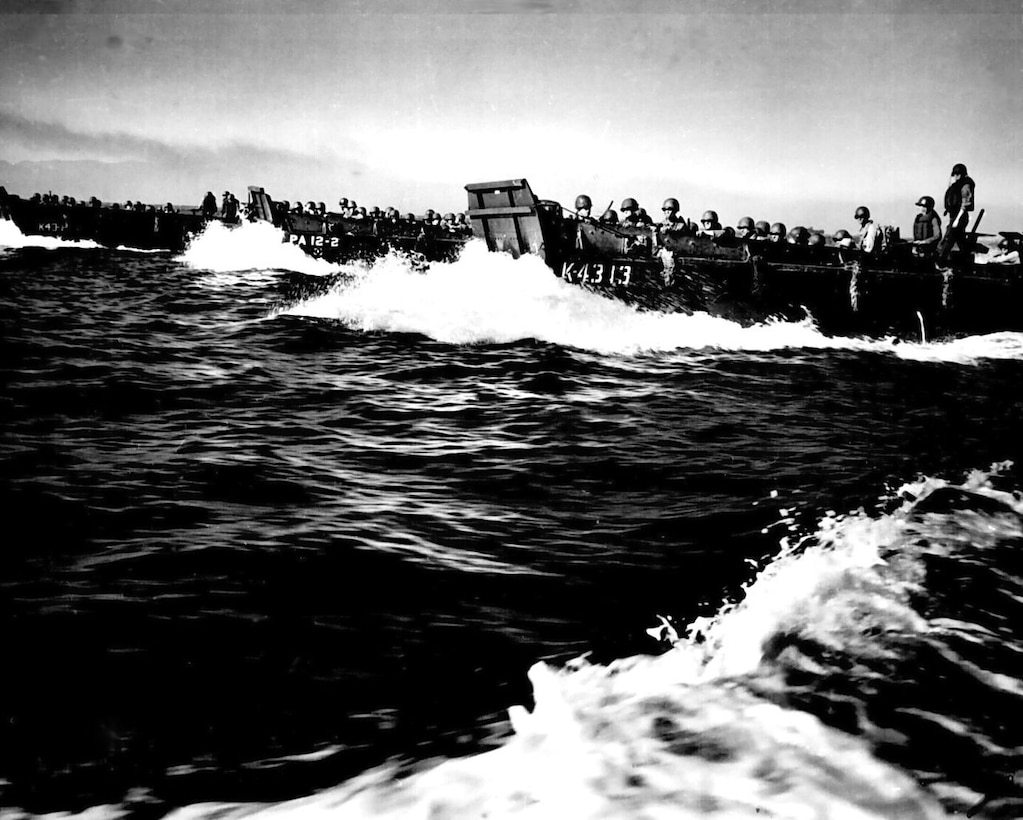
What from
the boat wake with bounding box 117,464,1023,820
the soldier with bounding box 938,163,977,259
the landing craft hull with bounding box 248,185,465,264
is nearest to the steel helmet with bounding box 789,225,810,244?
the soldier with bounding box 938,163,977,259

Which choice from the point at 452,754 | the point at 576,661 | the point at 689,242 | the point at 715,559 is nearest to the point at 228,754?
the point at 452,754

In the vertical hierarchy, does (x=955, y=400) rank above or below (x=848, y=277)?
below

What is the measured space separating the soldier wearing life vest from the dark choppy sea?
480 inches

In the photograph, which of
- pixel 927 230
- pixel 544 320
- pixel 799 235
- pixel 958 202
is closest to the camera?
pixel 544 320

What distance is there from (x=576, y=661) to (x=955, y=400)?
31.9 feet

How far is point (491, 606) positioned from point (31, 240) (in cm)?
4143

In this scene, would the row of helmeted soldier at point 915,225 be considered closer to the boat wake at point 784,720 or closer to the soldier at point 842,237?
the soldier at point 842,237

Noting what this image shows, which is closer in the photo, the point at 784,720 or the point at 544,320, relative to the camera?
the point at 784,720

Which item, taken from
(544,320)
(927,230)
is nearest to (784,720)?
(544,320)

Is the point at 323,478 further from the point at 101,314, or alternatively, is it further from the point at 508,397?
the point at 101,314

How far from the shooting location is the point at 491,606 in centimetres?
322

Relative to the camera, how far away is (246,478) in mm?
4691

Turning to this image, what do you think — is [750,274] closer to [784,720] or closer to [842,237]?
[842,237]

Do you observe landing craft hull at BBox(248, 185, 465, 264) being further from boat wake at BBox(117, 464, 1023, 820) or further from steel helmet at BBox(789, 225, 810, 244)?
boat wake at BBox(117, 464, 1023, 820)
